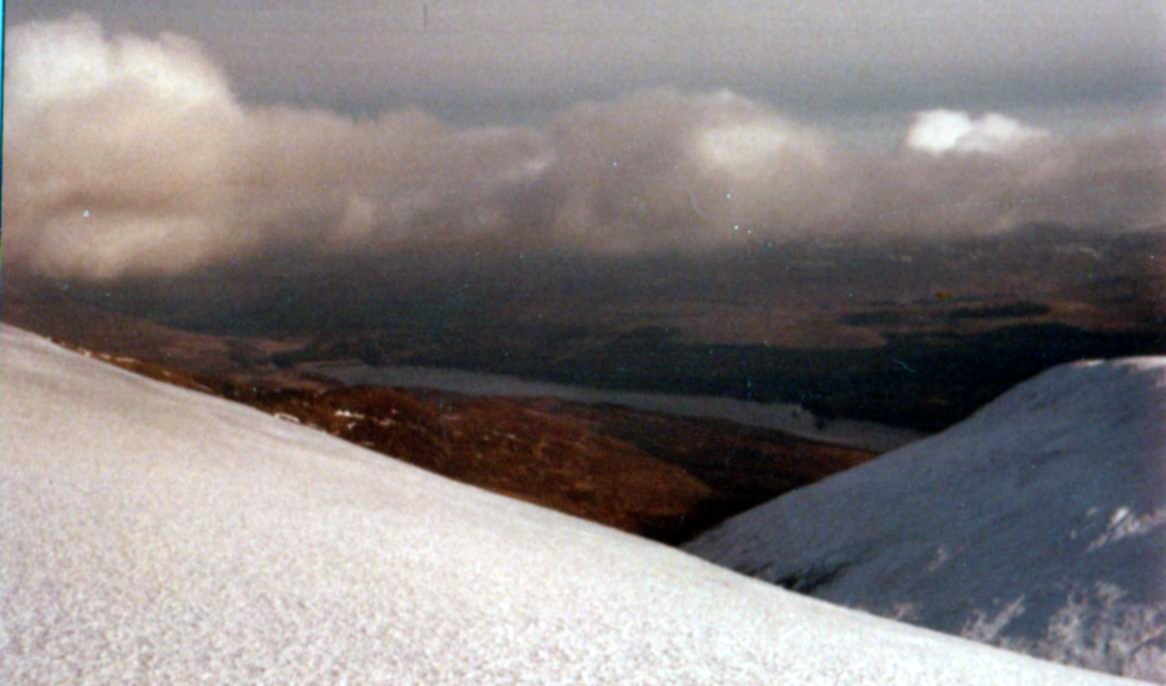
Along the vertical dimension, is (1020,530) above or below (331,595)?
above

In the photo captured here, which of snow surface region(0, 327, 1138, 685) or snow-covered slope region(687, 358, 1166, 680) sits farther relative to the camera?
snow-covered slope region(687, 358, 1166, 680)

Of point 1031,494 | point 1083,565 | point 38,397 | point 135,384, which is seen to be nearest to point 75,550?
point 38,397

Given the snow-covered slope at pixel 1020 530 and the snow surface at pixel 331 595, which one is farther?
the snow-covered slope at pixel 1020 530

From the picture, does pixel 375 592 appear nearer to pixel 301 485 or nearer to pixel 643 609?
pixel 643 609
